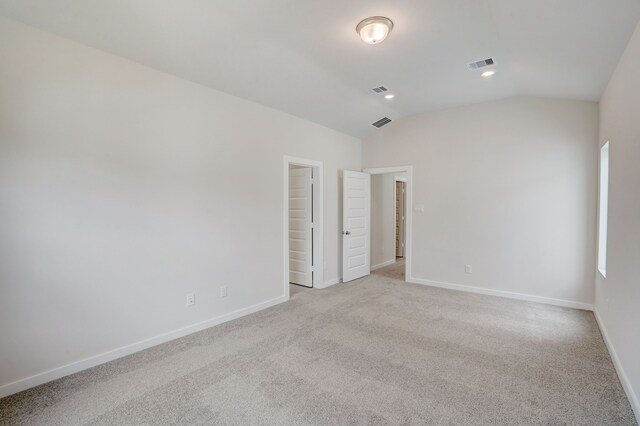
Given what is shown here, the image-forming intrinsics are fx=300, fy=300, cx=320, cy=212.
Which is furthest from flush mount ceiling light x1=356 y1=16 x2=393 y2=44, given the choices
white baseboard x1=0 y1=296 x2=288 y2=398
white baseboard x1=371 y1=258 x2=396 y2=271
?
white baseboard x1=371 y1=258 x2=396 y2=271

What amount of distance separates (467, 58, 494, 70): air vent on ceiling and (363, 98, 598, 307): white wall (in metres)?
1.42

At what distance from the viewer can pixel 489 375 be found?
2.43 meters

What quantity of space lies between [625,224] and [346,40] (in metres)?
2.73

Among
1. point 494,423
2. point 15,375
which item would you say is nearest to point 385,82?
point 494,423

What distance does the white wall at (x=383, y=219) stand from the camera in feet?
21.2

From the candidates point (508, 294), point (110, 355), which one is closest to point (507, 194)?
point (508, 294)

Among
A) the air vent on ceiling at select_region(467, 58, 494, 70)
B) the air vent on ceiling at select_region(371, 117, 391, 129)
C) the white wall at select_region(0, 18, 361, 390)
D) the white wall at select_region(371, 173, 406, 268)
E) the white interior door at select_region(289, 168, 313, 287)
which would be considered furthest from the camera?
the white wall at select_region(371, 173, 406, 268)

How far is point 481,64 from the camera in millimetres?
3324

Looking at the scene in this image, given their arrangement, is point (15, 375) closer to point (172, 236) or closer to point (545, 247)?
point (172, 236)

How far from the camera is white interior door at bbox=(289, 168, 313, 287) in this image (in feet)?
16.5

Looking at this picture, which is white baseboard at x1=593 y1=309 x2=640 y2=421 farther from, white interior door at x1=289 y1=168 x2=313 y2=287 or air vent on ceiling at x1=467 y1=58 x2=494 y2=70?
white interior door at x1=289 y1=168 x2=313 y2=287

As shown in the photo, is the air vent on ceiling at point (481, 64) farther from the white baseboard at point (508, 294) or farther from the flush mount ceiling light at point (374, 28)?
the white baseboard at point (508, 294)

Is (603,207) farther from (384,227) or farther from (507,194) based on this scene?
(384,227)

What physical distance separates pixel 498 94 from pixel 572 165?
137cm
